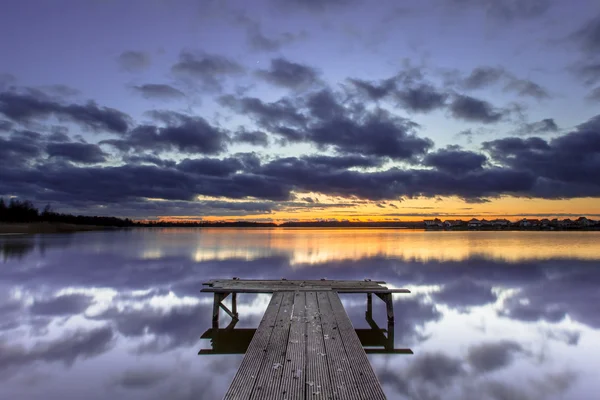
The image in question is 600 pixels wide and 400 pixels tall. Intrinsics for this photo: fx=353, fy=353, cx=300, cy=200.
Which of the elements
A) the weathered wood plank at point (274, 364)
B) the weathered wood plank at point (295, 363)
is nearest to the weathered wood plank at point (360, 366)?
the weathered wood plank at point (295, 363)

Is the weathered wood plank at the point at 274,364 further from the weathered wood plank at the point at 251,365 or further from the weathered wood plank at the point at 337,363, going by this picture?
the weathered wood plank at the point at 337,363

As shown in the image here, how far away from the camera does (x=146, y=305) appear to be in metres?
14.2

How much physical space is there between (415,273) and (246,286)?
1577cm

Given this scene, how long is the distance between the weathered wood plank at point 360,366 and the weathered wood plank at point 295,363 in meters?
0.74

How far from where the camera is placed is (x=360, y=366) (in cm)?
526

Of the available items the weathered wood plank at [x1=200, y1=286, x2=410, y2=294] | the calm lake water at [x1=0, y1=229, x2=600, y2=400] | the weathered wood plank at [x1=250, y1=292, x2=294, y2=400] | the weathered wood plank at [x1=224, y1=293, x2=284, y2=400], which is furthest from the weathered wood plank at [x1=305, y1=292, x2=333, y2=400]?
the weathered wood plank at [x1=200, y1=286, x2=410, y2=294]

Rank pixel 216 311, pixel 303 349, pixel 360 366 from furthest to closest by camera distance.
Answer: pixel 216 311 < pixel 303 349 < pixel 360 366

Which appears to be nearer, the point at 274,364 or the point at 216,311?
the point at 274,364

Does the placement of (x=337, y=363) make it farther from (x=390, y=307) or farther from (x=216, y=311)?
(x=216, y=311)

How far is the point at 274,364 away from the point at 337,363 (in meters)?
0.96

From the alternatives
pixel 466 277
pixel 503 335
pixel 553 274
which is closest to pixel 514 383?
pixel 503 335

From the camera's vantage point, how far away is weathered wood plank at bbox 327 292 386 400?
4.41 m

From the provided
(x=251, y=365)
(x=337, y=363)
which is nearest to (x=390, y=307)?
(x=337, y=363)

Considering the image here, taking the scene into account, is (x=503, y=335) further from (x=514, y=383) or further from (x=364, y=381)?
(x=364, y=381)
